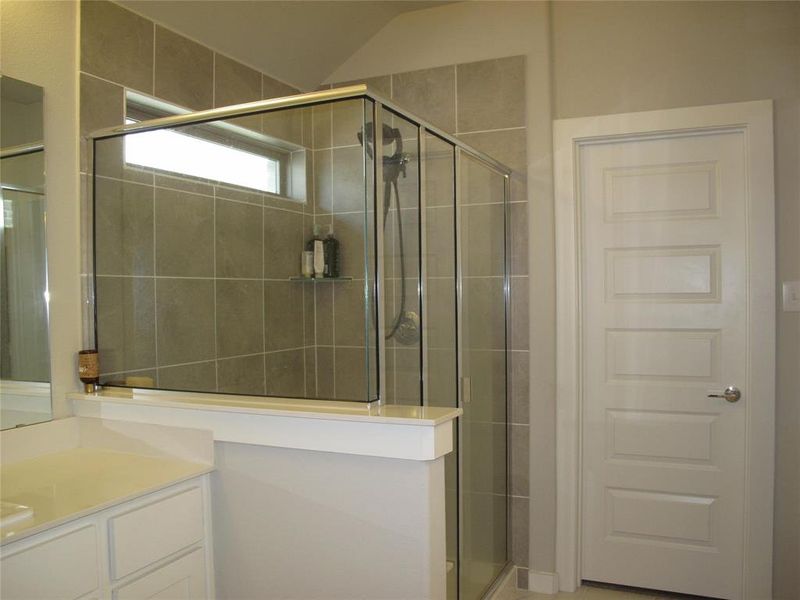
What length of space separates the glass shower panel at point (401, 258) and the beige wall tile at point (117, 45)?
3.56 ft

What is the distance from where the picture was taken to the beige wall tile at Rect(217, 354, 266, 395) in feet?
6.90

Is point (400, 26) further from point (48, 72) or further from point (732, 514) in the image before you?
point (732, 514)

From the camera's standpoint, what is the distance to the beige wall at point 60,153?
7.06 feet

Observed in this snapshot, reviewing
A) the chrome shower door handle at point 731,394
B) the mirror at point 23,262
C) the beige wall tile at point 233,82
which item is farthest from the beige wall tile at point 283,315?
the chrome shower door handle at point 731,394

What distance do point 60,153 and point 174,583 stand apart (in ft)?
4.71

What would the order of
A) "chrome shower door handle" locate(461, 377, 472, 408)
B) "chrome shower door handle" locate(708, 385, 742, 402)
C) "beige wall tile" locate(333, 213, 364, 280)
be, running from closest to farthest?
"beige wall tile" locate(333, 213, 364, 280) < "chrome shower door handle" locate(461, 377, 472, 408) < "chrome shower door handle" locate(708, 385, 742, 402)

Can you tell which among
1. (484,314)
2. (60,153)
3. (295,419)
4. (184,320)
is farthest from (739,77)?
(60,153)

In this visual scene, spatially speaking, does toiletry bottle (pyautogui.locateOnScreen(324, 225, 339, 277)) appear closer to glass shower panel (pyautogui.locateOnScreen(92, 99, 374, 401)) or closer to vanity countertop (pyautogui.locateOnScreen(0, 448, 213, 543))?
glass shower panel (pyautogui.locateOnScreen(92, 99, 374, 401))

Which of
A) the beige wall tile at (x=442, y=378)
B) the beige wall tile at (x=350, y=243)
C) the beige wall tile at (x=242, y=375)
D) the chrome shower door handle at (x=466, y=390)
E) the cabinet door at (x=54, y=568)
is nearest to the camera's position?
the cabinet door at (x=54, y=568)

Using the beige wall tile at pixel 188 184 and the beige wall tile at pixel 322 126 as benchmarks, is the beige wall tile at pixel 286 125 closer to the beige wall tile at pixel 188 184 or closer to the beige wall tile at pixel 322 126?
the beige wall tile at pixel 322 126

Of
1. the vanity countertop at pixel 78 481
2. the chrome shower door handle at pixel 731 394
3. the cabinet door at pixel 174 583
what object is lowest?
the cabinet door at pixel 174 583

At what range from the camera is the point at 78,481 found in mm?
1912

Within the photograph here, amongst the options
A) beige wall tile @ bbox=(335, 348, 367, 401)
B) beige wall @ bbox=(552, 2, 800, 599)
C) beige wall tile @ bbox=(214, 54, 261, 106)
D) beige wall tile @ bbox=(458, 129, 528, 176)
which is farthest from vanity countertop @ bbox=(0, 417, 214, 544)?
beige wall @ bbox=(552, 2, 800, 599)

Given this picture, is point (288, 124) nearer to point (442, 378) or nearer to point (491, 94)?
point (442, 378)
